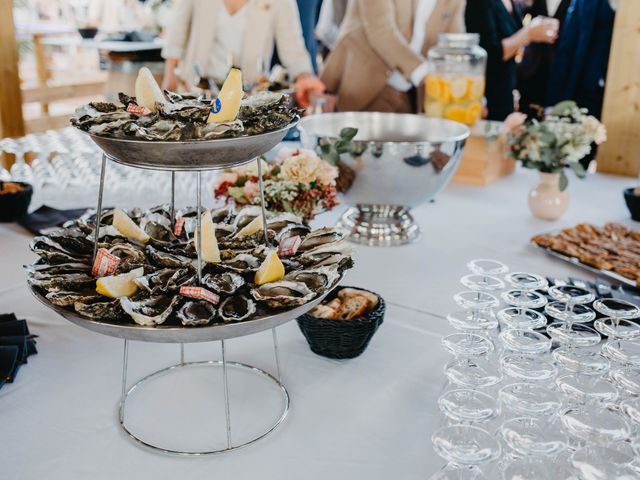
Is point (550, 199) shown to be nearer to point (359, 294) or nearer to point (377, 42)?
point (359, 294)

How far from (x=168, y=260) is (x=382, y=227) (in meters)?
0.77

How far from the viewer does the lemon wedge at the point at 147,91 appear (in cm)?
82

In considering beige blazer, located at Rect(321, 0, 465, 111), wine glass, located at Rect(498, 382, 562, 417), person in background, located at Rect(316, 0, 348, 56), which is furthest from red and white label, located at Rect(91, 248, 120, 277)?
person in background, located at Rect(316, 0, 348, 56)

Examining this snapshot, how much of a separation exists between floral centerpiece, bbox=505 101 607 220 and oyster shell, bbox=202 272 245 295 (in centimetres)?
104

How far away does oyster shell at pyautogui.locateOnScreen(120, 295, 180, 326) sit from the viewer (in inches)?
28.4

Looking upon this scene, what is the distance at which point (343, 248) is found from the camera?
891 millimetres

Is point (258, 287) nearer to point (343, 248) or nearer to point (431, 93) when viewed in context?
point (343, 248)

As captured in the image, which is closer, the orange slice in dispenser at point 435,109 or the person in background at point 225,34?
the orange slice in dispenser at point 435,109

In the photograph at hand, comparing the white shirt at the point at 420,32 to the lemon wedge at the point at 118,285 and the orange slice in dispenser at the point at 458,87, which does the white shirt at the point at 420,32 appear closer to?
the orange slice in dispenser at the point at 458,87

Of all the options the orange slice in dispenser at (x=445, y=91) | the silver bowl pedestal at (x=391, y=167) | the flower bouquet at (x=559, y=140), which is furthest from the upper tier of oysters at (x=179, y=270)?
the orange slice in dispenser at (x=445, y=91)

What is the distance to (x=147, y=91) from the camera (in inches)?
32.6

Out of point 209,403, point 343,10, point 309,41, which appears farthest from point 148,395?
point 309,41

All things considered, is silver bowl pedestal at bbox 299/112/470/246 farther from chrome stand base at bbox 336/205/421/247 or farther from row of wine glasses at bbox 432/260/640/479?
row of wine glasses at bbox 432/260/640/479

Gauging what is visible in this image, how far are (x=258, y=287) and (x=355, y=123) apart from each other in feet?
3.17
